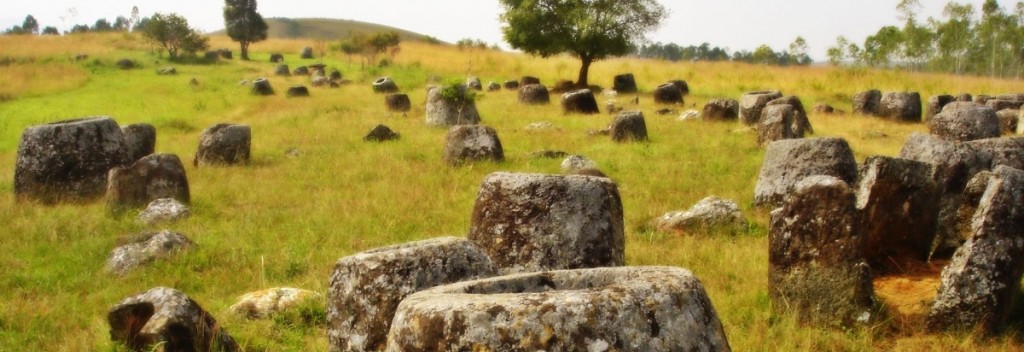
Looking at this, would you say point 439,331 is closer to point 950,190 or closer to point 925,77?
point 950,190

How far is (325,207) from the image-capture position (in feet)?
40.4

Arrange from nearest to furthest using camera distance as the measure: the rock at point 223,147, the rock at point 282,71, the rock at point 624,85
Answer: the rock at point 223,147, the rock at point 624,85, the rock at point 282,71

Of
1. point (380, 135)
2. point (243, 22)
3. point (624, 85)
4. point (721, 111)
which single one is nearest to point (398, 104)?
point (380, 135)

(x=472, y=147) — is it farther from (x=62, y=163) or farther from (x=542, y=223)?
(x=542, y=223)

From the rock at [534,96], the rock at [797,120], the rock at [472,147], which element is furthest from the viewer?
the rock at [534,96]

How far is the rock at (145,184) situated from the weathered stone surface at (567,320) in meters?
10.1

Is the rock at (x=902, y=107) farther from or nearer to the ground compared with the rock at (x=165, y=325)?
farther from the ground

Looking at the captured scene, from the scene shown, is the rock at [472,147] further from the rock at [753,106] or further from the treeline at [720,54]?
the treeline at [720,54]

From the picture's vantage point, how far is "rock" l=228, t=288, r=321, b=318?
7.35 meters

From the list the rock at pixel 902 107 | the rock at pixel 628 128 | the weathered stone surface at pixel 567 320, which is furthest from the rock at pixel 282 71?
the weathered stone surface at pixel 567 320

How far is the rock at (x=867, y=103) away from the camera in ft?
90.4

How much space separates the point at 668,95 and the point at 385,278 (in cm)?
2574

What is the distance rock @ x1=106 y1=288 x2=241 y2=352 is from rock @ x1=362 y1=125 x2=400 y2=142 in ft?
43.9

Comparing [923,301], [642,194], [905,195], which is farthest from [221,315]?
[642,194]
